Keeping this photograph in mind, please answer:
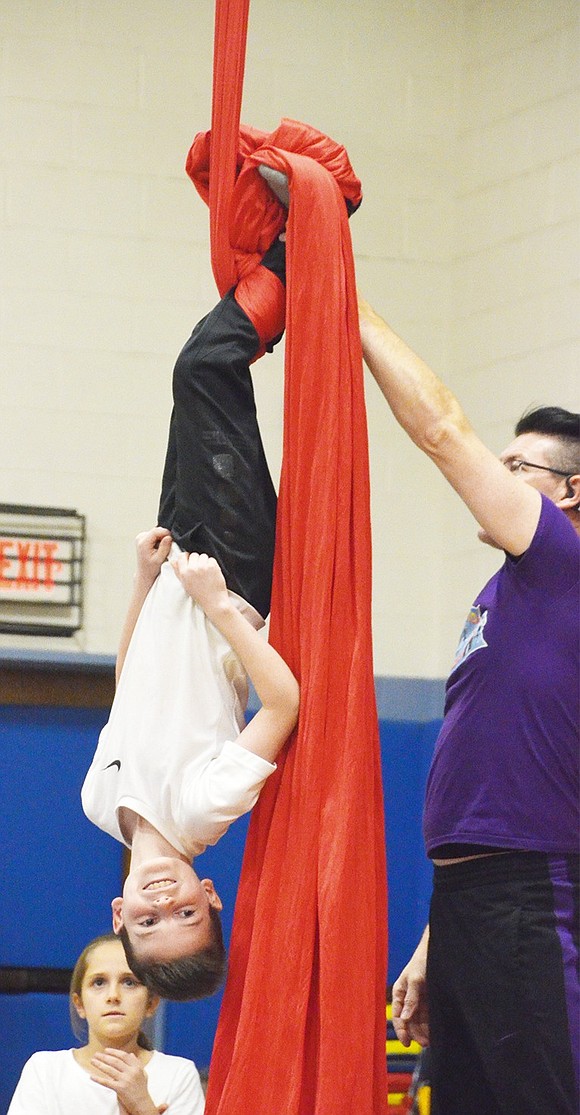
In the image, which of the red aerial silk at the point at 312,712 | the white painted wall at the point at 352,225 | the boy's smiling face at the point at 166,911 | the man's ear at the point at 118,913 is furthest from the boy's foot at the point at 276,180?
the white painted wall at the point at 352,225

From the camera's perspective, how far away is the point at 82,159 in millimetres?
3980

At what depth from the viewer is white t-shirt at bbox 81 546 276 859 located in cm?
203

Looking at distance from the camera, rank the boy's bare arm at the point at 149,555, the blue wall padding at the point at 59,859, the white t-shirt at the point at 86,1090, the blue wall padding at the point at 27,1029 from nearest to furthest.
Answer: the boy's bare arm at the point at 149,555 → the white t-shirt at the point at 86,1090 → the blue wall padding at the point at 27,1029 → the blue wall padding at the point at 59,859

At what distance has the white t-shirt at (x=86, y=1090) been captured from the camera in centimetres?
286

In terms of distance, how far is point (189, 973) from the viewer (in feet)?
6.84

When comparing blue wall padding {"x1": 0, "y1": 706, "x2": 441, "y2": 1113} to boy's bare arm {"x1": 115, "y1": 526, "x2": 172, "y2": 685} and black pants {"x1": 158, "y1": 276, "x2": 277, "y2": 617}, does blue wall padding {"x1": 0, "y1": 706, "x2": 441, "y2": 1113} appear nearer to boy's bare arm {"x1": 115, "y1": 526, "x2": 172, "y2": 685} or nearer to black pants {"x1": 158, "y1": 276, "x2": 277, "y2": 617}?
boy's bare arm {"x1": 115, "y1": 526, "x2": 172, "y2": 685}

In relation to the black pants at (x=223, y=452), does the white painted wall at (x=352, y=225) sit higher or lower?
higher

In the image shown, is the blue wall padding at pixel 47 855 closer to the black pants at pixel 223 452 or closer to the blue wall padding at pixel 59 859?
the blue wall padding at pixel 59 859

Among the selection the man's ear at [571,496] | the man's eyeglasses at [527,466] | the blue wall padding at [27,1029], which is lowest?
the blue wall padding at [27,1029]

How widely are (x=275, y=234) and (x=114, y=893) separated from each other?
2.06 metres

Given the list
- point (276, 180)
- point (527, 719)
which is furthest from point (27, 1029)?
point (276, 180)

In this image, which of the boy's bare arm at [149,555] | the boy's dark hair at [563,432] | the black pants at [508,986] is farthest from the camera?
the boy's dark hair at [563,432]

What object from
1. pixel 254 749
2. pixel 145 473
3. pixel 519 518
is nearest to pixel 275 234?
pixel 519 518

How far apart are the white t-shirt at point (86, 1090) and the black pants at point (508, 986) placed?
0.95 meters
